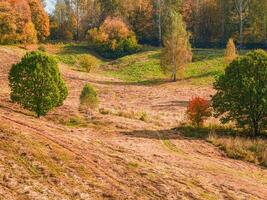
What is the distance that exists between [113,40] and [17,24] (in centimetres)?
1855

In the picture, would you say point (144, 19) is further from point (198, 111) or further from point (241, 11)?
point (198, 111)

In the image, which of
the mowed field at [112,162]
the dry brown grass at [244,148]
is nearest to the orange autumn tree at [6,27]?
the mowed field at [112,162]

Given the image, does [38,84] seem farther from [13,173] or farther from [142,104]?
[142,104]

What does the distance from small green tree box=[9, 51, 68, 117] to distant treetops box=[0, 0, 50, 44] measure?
48.9m

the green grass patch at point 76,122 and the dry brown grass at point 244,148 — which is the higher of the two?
the green grass patch at point 76,122

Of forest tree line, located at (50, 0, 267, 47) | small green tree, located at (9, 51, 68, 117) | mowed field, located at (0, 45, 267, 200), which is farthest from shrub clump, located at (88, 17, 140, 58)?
small green tree, located at (9, 51, 68, 117)

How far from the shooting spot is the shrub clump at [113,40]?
89.5 meters

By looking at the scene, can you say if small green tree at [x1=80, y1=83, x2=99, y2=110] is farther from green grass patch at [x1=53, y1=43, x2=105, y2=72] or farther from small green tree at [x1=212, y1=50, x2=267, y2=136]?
green grass patch at [x1=53, y1=43, x2=105, y2=72]

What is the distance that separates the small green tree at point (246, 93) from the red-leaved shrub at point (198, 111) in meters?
0.98

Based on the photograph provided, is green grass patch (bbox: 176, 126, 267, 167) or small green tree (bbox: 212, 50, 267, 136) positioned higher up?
small green tree (bbox: 212, 50, 267, 136)

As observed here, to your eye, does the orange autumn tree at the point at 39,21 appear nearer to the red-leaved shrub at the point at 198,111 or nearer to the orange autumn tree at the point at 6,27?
the orange autumn tree at the point at 6,27

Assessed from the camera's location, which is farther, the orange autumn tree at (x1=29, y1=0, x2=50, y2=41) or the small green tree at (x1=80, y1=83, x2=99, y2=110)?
the orange autumn tree at (x1=29, y1=0, x2=50, y2=41)

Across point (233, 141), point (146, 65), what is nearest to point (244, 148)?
point (233, 141)

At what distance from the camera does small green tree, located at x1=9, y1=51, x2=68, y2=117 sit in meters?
34.2
